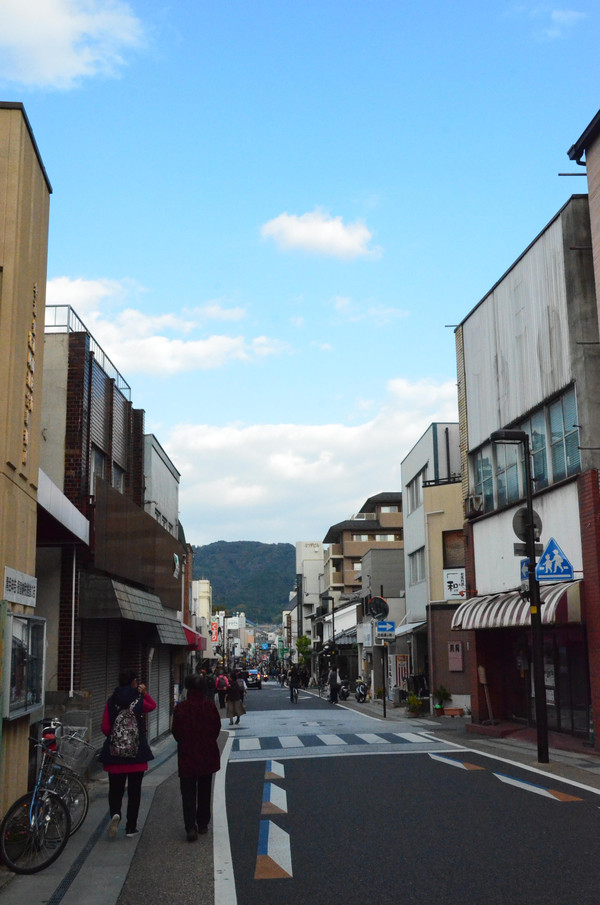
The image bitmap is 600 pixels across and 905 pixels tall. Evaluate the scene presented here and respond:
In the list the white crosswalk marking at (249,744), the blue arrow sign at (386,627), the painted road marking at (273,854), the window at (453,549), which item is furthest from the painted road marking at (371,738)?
the window at (453,549)

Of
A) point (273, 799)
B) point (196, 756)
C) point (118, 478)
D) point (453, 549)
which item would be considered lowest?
point (273, 799)

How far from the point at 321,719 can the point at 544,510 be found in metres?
13.9

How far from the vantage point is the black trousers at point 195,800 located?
9.69m

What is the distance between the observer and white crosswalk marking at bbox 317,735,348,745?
67.6ft

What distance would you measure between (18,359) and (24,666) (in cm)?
326

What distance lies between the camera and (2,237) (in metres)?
9.59

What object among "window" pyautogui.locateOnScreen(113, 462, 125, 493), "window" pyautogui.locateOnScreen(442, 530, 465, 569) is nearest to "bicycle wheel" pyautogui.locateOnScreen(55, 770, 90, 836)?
"window" pyautogui.locateOnScreen(113, 462, 125, 493)

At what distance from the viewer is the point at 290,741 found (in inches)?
853

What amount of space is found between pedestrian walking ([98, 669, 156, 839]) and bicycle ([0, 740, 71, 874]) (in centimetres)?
117

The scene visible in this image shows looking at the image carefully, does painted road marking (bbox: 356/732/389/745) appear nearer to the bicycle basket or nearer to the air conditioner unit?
the air conditioner unit

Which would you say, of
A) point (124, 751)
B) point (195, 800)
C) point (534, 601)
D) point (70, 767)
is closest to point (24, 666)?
point (124, 751)

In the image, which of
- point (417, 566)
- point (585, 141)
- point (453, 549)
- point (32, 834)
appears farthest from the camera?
point (417, 566)

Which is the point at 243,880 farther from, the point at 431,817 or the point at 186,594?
the point at 186,594

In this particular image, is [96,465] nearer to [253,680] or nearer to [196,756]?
[196,756]
